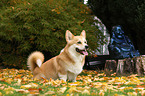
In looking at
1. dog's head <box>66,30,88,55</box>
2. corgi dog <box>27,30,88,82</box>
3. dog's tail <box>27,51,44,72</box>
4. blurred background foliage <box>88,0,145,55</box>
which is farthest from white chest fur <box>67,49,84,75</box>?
blurred background foliage <box>88,0,145,55</box>

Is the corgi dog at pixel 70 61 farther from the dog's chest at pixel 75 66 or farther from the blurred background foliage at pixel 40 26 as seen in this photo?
the blurred background foliage at pixel 40 26

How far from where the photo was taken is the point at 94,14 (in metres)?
10.0

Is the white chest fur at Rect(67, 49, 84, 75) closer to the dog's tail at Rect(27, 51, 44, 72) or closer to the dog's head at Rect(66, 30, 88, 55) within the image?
the dog's head at Rect(66, 30, 88, 55)

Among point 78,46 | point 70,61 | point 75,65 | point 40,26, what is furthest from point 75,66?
point 40,26

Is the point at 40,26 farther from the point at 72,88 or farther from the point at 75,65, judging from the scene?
the point at 72,88

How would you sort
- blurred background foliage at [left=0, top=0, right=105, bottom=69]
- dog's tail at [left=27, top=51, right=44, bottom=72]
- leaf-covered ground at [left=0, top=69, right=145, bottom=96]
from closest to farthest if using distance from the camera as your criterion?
leaf-covered ground at [left=0, top=69, right=145, bottom=96] → dog's tail at [left=27, top=51, right=44, bottom=72] → blurred background foliage at [left=0, top=0, right=105, bottom=69]

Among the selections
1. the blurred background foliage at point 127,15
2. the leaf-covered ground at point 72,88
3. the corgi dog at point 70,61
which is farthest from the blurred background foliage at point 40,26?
the leaf-covered ground at point 72,88

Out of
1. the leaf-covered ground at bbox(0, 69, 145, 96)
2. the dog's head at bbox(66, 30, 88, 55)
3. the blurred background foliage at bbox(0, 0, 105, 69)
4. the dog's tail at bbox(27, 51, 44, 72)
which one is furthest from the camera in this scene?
the blurred background foliage at bbox(0, 0, 105, 69)

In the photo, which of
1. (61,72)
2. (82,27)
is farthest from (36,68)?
(82,27)

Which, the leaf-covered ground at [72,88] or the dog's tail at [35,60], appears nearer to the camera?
the leaf-covered ground at [72,88]

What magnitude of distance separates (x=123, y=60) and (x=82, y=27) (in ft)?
8.43

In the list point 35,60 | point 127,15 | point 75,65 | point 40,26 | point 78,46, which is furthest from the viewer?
point 127,15

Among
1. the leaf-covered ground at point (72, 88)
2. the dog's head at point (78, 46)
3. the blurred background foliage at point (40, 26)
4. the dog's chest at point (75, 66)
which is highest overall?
the blurred background foliage at point (40, 26)

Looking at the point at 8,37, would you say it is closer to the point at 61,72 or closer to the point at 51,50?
the point at 51,50
